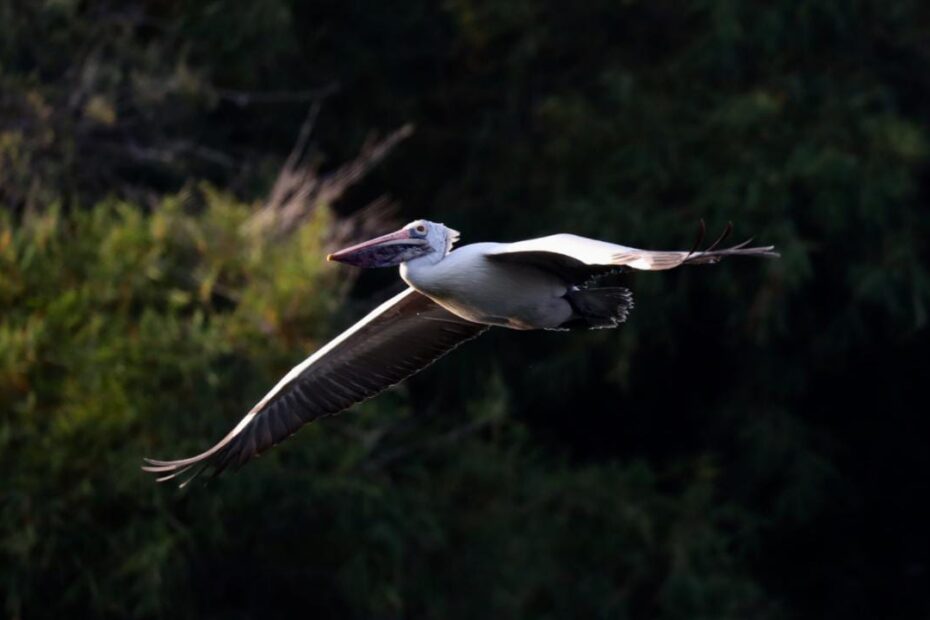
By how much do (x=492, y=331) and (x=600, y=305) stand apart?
9.24 meters

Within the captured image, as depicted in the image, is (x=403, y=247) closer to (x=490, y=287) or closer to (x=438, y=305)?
(x=490, y=287)

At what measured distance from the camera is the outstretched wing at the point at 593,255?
541 cm

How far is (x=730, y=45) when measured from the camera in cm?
1475

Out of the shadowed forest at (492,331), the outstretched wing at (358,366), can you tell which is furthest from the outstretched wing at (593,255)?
the shadowed forest at (492,331)

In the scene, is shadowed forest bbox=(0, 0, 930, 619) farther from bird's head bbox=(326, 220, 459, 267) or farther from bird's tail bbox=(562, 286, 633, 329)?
bird's tail bbox=(562, 286, 633, 329)

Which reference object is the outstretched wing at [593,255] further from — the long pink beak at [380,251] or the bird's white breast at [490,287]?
the long pink beak at [380,251]

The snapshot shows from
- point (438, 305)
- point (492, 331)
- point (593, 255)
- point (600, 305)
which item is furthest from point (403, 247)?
point (492, 331)

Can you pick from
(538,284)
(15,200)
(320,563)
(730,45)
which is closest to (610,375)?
(730,45)

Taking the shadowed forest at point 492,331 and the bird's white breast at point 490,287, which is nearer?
the bird's white breast at point 490,287

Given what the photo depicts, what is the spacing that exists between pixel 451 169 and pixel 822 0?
10.9ft

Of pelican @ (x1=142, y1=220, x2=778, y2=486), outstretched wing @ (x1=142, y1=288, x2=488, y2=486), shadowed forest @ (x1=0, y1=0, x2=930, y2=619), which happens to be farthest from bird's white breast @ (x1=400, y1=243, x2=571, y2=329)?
shadowed forest @ (x1=0, y1=0, x2=930, y2=619)

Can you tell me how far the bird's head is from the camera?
6531 millimetres

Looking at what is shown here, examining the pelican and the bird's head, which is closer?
the pelican

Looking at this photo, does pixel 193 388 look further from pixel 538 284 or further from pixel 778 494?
pixel 778 494
